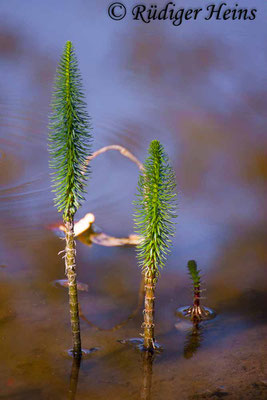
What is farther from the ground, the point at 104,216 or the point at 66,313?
the point at 104,216

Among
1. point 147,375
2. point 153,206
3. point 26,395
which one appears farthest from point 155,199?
point 26,395

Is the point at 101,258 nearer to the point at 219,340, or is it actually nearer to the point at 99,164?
the point at 219,340

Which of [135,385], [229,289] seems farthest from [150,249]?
[229,289]

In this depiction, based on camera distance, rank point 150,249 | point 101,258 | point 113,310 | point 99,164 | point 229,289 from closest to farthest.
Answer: point 150,249, point 113,310, point 229,289, point 101,258, point 99,164

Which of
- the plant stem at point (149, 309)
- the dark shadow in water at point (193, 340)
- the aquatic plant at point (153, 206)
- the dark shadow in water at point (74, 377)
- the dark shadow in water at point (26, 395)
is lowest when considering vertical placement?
the dark shadow in water at point (26, 395)

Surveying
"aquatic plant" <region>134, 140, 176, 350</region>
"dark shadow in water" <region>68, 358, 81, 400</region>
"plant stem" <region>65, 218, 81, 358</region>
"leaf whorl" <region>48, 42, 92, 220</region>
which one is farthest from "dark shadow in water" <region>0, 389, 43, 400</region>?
"leaf whorl" <region>48, 42, 92, 220</region>

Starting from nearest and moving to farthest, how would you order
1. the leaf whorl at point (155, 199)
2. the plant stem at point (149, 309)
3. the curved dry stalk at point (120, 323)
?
1. the leaf whorl at point (155, 199)
2. the plant stem at point (149, 309)
3. the curved dry stalk at point (120, 323)

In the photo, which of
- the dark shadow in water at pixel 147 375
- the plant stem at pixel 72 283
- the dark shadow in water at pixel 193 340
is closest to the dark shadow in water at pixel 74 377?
the plant stem at pixel 72 283

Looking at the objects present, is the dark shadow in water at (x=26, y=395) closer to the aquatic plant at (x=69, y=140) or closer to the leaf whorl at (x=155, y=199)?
the aquatic plant at (x=69, y=140)
